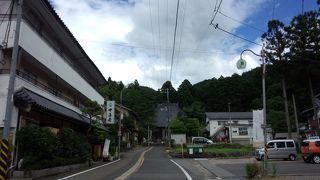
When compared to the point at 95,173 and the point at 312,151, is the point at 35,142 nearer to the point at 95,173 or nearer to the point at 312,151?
the point at 95,173

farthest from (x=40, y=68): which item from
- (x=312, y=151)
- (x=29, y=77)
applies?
(x=312, y=151)

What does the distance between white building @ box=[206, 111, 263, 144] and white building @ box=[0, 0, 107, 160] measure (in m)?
49.6

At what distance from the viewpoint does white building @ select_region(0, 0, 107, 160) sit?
19.1 meters

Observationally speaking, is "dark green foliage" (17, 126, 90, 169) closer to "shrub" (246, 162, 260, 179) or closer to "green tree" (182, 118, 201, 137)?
"shrub" (246, 162, 260, 179)

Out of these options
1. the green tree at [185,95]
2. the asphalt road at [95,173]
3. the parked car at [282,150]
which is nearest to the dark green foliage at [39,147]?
the asphalt road at [95,173]

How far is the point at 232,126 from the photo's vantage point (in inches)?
3145

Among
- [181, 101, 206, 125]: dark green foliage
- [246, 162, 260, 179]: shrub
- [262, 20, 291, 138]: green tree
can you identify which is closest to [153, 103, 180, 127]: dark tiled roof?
[181, 101, 206, 125]: dark green foliage

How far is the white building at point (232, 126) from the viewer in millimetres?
79006

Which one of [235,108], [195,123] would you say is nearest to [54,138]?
[195,123]

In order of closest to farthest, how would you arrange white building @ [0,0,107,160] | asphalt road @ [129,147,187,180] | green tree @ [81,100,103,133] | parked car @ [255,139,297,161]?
white building @ [0,0,107,160]
asphalt road @ [129,147,187,180]
green tree @ [81,100,103,133]
parked car @ [255,139,297,161]

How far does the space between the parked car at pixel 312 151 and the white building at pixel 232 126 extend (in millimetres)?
Result: 43049

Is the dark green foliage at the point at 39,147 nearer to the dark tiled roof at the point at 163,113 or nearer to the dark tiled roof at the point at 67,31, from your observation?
the dark tiled roof at the point at 67,31

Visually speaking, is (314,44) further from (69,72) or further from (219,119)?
(219,119)

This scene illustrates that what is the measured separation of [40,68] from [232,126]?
60561 mm
